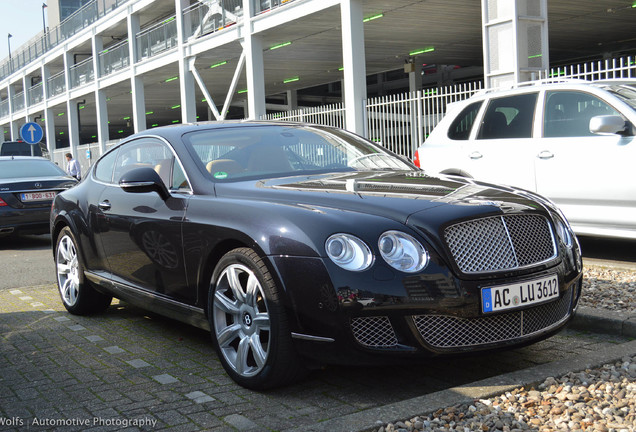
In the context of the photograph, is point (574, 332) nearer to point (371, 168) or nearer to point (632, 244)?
point (371, 168)

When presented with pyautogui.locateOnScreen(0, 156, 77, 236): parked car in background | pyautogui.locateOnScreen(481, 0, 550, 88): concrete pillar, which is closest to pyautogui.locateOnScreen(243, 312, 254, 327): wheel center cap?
pyautogui.locateOnScreen(0, 156, 77, 236): parked car in background

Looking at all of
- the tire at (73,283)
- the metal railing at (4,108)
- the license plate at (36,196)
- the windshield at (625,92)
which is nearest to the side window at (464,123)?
the windshield at (625,92)

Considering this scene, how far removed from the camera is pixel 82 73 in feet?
114

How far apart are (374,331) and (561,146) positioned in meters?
4.78

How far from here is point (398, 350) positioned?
323 centimetres

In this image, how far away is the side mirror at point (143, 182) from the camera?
14.2 ft

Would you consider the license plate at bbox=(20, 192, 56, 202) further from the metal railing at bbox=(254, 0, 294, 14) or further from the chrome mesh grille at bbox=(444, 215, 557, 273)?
the metal railing at bbox=(254, 0, 294, 14)

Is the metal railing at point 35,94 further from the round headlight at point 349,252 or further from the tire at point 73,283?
the round headlight at point 349,252

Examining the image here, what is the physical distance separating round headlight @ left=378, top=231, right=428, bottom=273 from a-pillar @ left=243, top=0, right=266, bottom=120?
1701 cm

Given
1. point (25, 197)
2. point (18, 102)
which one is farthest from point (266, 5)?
point (18, 102)

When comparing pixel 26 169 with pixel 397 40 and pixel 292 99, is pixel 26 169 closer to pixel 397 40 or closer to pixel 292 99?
pixel 397 40

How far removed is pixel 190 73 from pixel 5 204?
14.1 m

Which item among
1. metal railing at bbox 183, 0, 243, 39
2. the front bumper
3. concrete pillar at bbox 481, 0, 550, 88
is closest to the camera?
the front bumper

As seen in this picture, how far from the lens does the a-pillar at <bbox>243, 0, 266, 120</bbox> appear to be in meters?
20.0
